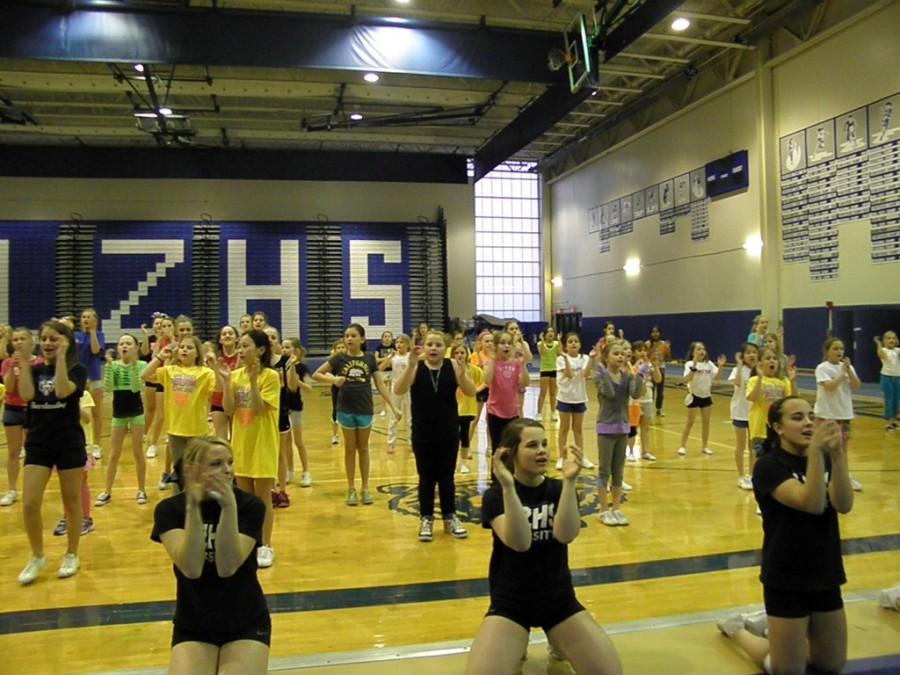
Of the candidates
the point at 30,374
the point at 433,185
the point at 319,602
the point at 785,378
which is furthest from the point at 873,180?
the point at 30,374

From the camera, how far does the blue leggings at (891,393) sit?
850cm

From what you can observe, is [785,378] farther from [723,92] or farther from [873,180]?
[723,92]

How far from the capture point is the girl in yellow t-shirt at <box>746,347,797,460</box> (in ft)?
17.5

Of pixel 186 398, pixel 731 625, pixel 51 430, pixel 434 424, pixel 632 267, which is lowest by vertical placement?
pixel 731 625

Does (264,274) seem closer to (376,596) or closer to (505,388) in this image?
(505,388)

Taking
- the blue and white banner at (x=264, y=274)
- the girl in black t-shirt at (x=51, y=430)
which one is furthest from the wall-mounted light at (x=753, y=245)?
the girl in black t-shirt at (x=51, y=430)

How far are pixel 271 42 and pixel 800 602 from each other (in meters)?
11.3

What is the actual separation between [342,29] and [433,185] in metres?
8.93

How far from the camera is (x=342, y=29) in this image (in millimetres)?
11102

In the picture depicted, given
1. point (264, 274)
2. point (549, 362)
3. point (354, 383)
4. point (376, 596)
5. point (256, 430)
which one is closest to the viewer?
point (376, 596)

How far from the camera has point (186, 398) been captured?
4727 millimetres

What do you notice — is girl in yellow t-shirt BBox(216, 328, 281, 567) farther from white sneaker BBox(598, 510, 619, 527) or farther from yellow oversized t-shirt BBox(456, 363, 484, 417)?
yellow oversized t-shirt BBox(456, 363, 484, 417)

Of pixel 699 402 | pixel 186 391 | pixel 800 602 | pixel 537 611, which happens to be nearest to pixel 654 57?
pixel 699 402

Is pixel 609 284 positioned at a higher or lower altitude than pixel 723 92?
lower
